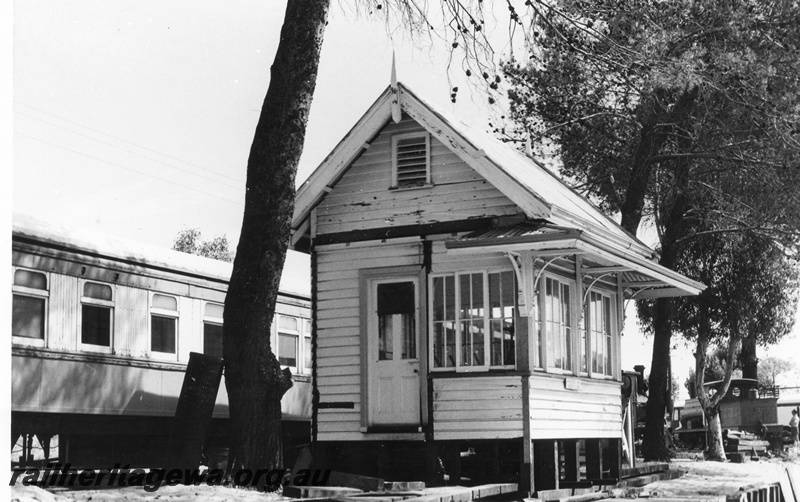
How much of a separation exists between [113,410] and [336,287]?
374 centimetres

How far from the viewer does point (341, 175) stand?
52.3ft

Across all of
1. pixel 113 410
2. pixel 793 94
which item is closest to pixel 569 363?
pixel 113 410

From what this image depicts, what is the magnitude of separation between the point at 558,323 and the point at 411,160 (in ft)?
Result: 10.2

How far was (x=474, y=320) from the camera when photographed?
1474cm

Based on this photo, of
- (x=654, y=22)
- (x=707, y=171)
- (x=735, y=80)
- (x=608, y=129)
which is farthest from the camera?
(x=608, y=129)

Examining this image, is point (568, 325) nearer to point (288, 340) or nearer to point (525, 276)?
point (525, 276)

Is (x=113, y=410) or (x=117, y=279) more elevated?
(x=117, y=279)

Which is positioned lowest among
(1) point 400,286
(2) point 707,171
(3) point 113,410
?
(3) point 113,410

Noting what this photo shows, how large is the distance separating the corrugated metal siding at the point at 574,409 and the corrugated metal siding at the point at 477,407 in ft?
0.81

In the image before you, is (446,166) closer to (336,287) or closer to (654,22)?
(336,287)

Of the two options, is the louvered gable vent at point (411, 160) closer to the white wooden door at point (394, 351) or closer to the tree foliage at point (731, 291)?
the white wooden door at point (394, 351)

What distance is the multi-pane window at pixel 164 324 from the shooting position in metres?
17.1

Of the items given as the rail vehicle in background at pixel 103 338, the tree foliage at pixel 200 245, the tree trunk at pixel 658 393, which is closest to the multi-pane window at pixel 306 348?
the rail vehicle in background at pixel 103 338

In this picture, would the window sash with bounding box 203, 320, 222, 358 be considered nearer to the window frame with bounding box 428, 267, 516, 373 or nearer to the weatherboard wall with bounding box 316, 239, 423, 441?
the weatherboard wall with bounding box 316, 239, 423, 441
